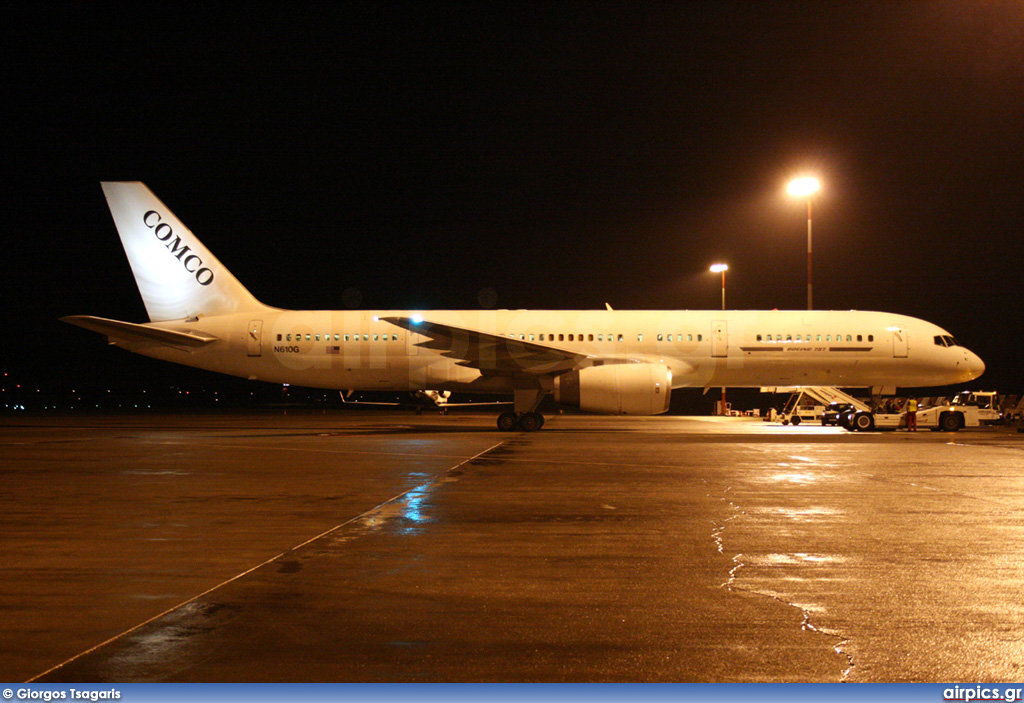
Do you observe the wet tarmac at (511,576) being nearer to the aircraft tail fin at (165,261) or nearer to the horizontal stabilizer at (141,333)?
the horizontal stabilizer at (141,333)

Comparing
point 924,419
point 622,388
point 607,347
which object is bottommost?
point 924,419

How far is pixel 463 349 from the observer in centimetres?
2361

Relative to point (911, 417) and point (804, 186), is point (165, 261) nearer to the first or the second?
point (911, 417)

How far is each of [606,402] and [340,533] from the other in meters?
15.5

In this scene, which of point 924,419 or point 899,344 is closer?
point 899,344

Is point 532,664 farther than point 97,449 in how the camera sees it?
No

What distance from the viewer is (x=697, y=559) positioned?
6.28m

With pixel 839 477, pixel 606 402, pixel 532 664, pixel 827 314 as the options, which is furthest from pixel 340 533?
pixel 827 314

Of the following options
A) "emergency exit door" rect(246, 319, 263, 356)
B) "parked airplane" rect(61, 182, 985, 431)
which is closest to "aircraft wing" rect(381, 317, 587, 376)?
"parked airplane" rect(61, 182, 985, 431)

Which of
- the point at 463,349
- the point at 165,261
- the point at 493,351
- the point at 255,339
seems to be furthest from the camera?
the point at 165,261

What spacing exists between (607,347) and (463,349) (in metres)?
4.31

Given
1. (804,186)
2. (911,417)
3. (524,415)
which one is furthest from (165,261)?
(804,186)

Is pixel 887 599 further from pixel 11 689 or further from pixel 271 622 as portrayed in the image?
pixel 11 689

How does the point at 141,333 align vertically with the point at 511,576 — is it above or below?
above
